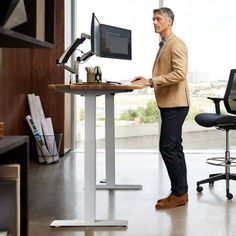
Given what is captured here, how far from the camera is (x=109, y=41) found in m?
3.70

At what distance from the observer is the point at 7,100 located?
4.94 meters

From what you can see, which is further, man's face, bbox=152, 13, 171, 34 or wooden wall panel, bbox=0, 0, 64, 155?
wooden wall panel, bbox=0, 0, 64, 155

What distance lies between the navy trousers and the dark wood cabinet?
1.93 m

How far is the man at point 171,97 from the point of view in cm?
338

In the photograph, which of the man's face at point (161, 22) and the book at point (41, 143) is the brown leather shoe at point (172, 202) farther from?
the book at point (41, 143)

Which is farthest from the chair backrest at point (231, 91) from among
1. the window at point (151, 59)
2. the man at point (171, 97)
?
the window at point (151, 59)

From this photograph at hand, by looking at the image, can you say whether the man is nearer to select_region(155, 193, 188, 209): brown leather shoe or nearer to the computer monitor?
select_region(155, 193, 188, 209): brown leather shoe

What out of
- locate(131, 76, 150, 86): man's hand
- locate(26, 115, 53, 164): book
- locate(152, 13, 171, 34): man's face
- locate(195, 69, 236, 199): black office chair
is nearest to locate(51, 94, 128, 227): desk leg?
locate(131, 76, 150, 86): man's hand

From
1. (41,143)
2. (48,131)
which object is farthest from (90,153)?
A: (48,131)

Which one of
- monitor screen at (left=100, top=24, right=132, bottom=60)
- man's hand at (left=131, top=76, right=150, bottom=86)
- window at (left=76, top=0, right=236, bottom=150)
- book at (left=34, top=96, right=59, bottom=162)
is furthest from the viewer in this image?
window at (left=76, top=0, right=236, bottom=150)

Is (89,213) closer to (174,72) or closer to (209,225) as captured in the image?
(209,225)

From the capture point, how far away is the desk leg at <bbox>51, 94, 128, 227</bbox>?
2939 millimetres

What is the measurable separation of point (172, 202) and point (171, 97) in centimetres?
83

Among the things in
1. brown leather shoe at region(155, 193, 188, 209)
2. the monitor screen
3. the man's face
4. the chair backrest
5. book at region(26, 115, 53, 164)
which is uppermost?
the man's face
